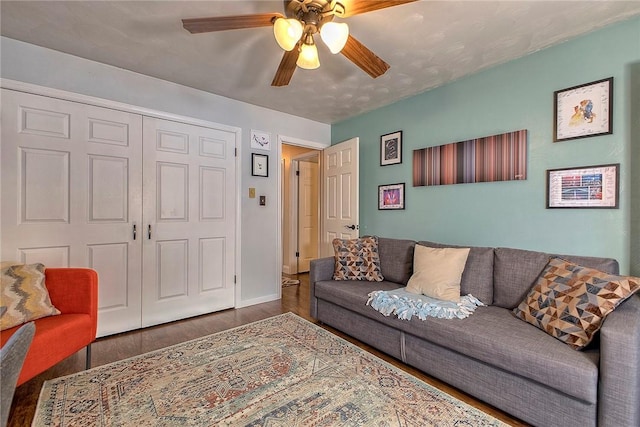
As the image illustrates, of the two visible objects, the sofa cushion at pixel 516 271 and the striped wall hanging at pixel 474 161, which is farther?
the striped wall hanging at pixel 474 161

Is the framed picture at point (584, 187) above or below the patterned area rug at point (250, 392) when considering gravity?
above

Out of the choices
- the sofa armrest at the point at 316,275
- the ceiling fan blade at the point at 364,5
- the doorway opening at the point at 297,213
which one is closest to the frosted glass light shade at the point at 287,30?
the ceiling fan blade at the point at 364,5

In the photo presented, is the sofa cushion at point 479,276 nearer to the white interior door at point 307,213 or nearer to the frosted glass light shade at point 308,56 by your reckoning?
the frosted glass light shade at point 308,56

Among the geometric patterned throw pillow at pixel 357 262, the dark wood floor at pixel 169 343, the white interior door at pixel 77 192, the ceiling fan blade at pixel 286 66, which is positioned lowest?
the dark wood floor at pixel 169 343

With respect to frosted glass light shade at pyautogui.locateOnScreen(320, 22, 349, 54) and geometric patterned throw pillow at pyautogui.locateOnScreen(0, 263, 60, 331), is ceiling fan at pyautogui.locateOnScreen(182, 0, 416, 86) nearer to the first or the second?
frosted glass light shade at pyautogui.locateOnScreen(320, 22, 349, 54)

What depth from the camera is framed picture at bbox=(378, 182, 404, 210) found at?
3309 millimetres

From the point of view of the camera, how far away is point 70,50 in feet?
7.56

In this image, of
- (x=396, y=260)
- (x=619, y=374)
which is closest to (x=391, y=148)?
(x=396, y=260)

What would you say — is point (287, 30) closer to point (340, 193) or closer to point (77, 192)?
point (77, 192)

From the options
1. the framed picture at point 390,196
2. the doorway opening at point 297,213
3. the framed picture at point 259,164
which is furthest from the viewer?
the doorway opening at point 297,213

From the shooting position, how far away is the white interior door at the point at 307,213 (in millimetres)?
5211

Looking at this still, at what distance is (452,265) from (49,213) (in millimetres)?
3248

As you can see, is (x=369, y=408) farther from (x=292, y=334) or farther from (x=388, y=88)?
(x=388, y=88)

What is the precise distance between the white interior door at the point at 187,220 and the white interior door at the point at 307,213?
1.99m
